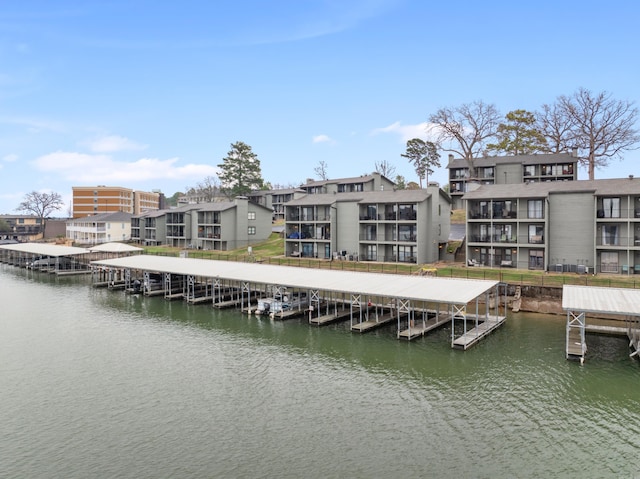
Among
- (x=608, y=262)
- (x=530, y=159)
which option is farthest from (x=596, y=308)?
(x=530, y=159)

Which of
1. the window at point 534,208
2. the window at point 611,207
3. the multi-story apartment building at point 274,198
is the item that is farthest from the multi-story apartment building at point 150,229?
the window at point 611,207

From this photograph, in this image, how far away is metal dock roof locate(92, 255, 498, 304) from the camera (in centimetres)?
3397

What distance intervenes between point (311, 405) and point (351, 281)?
18165 millimetres

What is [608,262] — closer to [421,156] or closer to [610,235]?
[610,235]

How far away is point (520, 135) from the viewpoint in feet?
295

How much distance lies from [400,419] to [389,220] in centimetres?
3984

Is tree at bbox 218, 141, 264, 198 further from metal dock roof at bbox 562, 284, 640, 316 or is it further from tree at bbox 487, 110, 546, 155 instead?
Result: metal dock roof at bbox 562, 284, 640, 316

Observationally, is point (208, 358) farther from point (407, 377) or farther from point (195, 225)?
point (195, 225)

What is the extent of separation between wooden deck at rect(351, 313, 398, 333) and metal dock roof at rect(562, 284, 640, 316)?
13.7 m

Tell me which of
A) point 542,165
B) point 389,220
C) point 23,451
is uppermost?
point 542,165

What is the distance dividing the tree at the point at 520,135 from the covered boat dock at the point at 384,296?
56437mm

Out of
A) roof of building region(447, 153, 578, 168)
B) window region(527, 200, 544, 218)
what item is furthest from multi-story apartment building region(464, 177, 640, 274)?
roof of building region(447, 153, 578, 168)

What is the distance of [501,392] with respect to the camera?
959 inches

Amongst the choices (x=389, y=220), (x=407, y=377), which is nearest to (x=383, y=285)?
(x=407, y=377)
